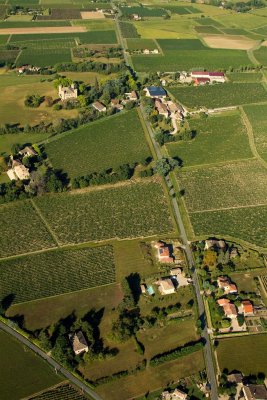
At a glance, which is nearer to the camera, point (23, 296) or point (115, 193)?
point (23, 296)

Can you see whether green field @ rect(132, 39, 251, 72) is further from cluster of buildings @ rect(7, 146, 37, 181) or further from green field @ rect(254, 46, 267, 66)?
cluster of buildings @ rect(7, 146, 37, 181)

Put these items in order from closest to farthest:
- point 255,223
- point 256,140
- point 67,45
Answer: point 255,223, point 256,140, point 67,45

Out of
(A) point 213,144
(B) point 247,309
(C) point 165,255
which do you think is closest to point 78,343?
(C) point 165,255

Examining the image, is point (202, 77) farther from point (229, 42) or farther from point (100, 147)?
point (100, 147)

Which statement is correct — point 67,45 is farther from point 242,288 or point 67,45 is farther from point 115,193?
point 242,288

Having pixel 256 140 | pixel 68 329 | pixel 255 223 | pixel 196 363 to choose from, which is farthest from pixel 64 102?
pixel 196 363

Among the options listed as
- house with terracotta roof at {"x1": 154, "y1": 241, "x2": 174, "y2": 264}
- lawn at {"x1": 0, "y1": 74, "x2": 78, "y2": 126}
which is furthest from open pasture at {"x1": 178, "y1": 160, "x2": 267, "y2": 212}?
lawn at {"x1": 0, "y1": 74, "x2": 78, "y2": 126}
